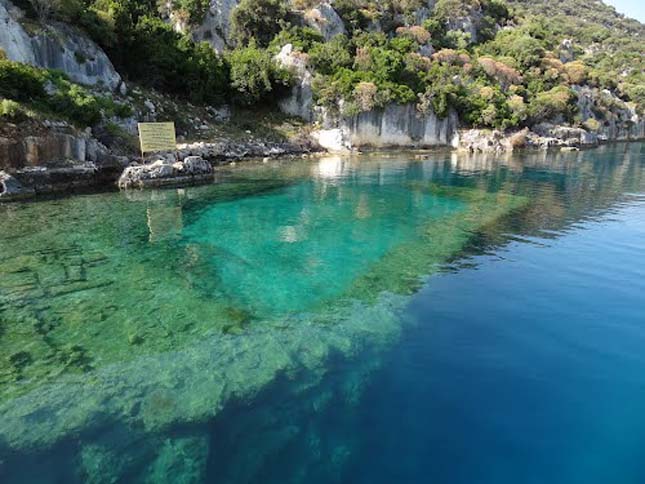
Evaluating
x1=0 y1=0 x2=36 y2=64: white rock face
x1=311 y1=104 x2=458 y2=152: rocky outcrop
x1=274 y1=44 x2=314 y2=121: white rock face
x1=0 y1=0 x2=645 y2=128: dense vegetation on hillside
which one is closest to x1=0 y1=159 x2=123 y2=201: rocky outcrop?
x1=0 y1=0 x2=645 y2=128: dense vegetation on hillside

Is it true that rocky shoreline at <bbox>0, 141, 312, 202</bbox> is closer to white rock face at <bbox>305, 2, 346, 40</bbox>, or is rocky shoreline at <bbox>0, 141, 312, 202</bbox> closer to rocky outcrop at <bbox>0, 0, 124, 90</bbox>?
rocky outcrop at <bbox>0, 0, 124, 90</bbox>

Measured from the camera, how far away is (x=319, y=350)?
879cm

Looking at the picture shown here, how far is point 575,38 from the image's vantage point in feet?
427

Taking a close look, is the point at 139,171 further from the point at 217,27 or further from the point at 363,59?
the point at 217,27

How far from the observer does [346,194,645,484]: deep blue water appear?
6035mm

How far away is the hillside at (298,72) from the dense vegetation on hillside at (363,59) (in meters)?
0.17

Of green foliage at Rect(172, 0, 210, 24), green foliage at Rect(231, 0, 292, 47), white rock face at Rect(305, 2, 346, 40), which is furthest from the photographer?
white rock face at Rect(305, 2, 346, 40)

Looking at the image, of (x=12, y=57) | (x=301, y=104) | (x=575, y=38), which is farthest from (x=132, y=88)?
(x=575, y=38)

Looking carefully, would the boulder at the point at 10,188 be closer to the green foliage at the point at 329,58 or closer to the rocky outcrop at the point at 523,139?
the green foliage at the point at 329,58

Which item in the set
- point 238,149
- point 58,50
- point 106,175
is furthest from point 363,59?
point 106,175

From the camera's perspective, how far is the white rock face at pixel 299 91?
172 ft

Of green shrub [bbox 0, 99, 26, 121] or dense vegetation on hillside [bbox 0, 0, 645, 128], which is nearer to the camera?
green shrub [bbox 0, 99, 26, 121]

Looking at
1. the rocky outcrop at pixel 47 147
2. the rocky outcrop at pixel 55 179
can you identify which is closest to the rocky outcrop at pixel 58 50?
the rocky outcrop at pixel 47 147

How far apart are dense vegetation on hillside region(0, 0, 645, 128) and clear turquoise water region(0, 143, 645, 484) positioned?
18.5m
